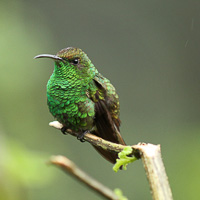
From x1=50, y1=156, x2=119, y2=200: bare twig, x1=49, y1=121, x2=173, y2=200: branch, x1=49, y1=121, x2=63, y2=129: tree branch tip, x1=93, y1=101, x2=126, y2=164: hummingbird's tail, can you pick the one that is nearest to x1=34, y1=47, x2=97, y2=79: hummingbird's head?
x1=93, y1=101, x2=126, y2=164: hummingbird's tail

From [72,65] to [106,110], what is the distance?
16.6 inches

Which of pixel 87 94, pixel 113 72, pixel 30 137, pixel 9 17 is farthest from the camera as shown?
pixel 113 72

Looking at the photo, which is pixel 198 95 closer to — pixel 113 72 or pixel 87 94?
pixel 113 72

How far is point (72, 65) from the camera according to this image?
9.62ft

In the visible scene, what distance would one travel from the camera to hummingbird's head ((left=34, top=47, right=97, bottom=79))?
9.52ft

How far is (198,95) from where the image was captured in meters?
9.64

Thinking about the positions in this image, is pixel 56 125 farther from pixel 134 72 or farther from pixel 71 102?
pixel 134 72

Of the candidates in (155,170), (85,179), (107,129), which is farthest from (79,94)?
(85,179)

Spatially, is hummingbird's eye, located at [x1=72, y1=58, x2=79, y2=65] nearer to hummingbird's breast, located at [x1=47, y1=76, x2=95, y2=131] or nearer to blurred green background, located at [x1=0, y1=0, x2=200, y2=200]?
hummingbird's breast, located at [x1=47, y1=76, x2=95, y2=131]

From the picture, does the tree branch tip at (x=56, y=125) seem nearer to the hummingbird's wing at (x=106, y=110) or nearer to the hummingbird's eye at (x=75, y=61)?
the hummingbird's wing at (x=106, y=110)

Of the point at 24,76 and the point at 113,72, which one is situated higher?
the point at 113,72

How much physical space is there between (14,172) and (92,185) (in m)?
0.66

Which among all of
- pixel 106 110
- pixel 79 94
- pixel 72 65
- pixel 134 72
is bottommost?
pixel 106 110

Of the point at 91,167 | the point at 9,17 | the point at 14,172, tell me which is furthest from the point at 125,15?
the point at 14,172
